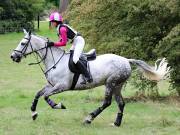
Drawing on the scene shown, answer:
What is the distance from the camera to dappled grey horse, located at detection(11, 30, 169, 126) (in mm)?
11227

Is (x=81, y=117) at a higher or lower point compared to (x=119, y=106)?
lower

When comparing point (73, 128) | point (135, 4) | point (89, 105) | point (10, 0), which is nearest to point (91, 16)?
point (135, 4)

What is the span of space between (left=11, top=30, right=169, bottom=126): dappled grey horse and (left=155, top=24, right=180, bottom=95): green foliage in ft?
12.7

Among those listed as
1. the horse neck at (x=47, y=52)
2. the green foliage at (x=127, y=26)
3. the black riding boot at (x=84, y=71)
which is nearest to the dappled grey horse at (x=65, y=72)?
the horse neck at (x=47, y=52)

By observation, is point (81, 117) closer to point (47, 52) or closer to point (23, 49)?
point (47, 52)

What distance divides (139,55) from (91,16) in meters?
2.06

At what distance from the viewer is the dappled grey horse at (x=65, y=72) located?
11.2 metres

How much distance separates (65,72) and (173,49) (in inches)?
203

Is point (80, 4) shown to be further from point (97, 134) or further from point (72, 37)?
point (97, 134)

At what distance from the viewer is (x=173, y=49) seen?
15375 mm

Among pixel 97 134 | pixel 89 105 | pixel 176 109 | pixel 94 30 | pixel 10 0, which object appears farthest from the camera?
pixel 10 0

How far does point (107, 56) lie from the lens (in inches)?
454

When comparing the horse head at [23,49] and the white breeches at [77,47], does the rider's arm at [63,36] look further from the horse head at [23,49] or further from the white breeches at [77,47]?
the horse head at [23,49]

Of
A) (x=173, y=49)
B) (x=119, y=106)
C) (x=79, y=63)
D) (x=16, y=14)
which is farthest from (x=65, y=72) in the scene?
(x=16, y=14)
